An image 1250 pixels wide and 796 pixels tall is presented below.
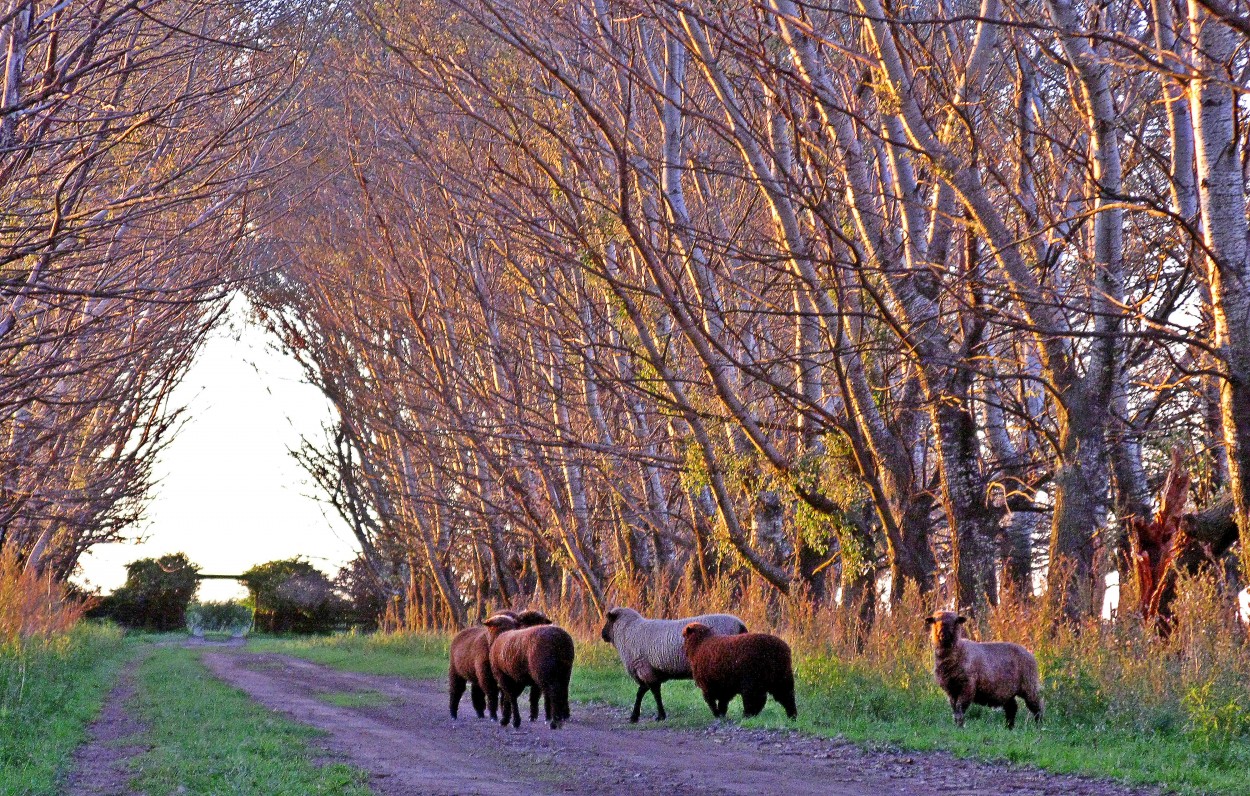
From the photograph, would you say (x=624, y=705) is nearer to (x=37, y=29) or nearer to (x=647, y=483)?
(x=647, y=483)

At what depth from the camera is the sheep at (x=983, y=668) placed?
9.41 m

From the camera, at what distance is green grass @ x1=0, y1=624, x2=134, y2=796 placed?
8.02 metres

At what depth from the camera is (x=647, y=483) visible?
1922cm

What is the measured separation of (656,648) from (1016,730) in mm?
3422

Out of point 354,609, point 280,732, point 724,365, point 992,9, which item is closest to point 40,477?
point 280,732

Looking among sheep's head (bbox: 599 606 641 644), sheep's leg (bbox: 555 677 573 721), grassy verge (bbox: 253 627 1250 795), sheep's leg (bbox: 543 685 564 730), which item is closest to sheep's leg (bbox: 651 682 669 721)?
grassy verge (bbox: 253 627 1250 795)

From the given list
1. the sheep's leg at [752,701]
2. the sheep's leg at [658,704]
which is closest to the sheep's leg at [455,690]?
the sheep's leg at [658,704]

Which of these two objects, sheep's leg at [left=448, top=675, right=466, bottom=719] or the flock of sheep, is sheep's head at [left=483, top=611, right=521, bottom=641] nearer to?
the flock of sheep

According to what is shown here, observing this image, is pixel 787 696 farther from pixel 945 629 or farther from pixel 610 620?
pixel 610 620

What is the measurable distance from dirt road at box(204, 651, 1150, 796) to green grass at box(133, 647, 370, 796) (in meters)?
0.31

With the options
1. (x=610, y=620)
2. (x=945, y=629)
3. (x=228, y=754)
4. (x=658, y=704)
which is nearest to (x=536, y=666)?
(x=658, y=704)

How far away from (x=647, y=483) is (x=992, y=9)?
9578 millimetres

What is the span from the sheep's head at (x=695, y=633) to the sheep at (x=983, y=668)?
7.51ft

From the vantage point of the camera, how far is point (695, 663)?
1112cm
